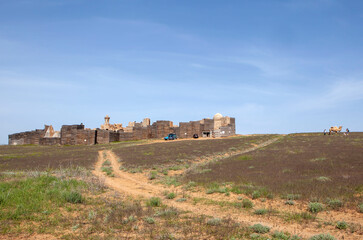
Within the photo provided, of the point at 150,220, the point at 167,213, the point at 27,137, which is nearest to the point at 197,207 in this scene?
the point at 167,213

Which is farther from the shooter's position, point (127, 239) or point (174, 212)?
point (174, 212)

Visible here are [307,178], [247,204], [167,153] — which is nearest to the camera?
[247,204]

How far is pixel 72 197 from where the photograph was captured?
12.4m

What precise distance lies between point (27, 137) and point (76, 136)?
18.9 meters

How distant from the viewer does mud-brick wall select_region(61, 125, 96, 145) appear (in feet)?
221

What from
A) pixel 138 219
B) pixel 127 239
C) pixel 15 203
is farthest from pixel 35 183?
pixel 127 239

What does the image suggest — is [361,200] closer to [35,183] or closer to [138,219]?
[138,219]

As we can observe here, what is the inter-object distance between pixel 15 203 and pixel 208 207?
797cm

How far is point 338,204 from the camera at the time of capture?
10914mm

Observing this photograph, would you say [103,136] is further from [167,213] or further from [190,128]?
[167,213]

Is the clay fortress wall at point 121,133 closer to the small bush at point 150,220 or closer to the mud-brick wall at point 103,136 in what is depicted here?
the mud-brick wall at point 103,136

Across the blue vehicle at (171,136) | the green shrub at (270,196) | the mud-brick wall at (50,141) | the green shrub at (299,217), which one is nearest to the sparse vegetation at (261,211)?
the green shrub at (299,217)

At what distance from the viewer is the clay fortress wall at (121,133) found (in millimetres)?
67812

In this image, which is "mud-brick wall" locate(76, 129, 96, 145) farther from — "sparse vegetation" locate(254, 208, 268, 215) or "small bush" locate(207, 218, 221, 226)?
"small bush" locate(207, 218, 221, 226)
